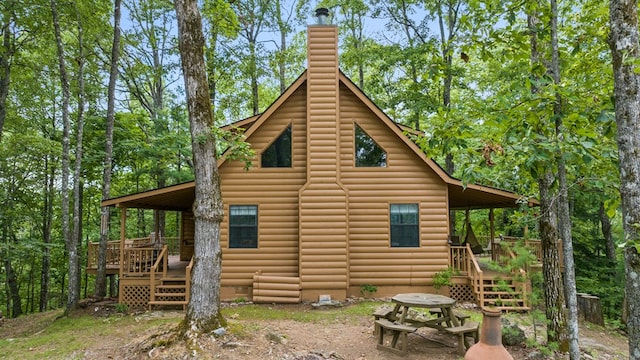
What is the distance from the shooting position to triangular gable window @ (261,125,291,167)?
10855 mm

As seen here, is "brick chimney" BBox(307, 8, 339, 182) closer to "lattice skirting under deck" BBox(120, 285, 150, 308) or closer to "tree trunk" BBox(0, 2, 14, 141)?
"lattice skirting under deck" BBox(120, 285, 150, 308)

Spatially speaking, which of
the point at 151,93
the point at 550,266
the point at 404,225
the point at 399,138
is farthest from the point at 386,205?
the point at 151,93

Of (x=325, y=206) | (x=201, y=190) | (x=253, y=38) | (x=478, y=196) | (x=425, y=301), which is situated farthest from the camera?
(x=253, y=38)

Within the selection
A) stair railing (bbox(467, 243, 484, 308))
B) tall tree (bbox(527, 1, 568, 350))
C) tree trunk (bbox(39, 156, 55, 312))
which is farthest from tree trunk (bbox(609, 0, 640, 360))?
tree trunk (bbox(39, 156, 55, 312))

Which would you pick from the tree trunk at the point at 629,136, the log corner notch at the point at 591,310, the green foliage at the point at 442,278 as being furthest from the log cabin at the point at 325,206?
the tree trunk at the point at 629,136

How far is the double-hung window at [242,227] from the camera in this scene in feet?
34.7

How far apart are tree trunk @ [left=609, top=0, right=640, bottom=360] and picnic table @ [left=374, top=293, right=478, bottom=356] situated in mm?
2990

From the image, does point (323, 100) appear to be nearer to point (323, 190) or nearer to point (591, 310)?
point (323, 190)

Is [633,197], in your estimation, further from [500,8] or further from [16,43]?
[16,43]

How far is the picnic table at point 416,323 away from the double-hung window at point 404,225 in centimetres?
362

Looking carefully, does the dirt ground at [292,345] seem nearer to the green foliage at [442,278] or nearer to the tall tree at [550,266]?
the tall tree at [550,266]

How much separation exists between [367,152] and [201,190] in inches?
226

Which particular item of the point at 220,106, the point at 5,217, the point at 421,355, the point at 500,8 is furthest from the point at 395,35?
the point at 5,217

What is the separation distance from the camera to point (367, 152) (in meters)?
11.0
